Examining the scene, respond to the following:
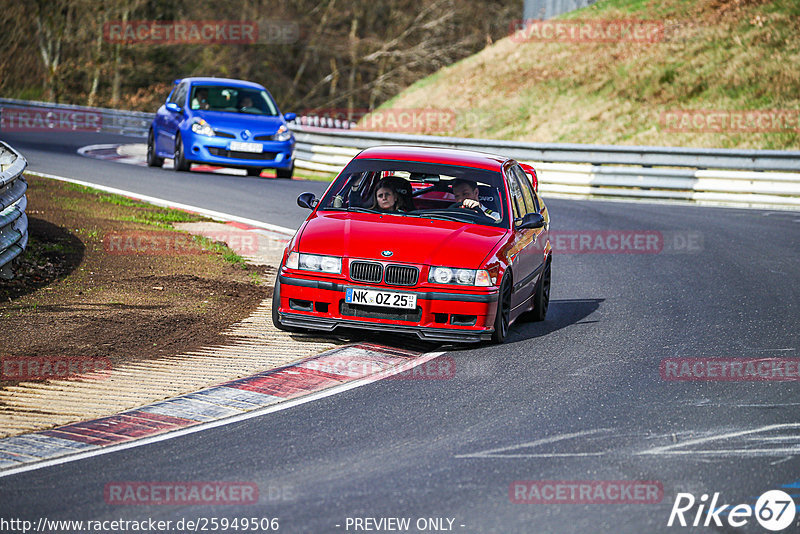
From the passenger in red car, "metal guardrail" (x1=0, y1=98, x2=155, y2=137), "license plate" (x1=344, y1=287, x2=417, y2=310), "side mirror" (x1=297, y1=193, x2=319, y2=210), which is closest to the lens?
"license plate" (x1=344, y1=287, x2=417, y2=310)

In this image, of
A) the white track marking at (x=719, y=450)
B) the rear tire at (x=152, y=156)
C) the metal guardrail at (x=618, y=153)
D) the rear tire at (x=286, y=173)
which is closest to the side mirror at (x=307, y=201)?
the white track marking at (x=719, y=450)

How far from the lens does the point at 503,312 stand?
9.30m

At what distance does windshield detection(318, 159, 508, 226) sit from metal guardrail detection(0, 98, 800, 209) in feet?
42.1

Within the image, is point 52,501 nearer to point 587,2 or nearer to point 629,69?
point 629,69

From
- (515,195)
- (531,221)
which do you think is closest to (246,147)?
(515,195)

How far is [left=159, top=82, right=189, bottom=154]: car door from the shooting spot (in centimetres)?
2202

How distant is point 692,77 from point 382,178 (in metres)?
22.4

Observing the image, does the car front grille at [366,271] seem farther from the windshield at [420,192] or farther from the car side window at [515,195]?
the car side window at [515,195]

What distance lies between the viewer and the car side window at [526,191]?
35.7ft

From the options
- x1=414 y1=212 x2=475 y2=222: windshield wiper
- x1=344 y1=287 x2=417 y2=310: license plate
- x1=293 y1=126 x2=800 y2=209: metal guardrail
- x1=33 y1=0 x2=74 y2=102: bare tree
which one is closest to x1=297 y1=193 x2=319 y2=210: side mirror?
x1=414 y1=212 x2=475 y2=222: windshield wiper

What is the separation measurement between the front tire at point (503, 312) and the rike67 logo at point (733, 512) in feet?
11.9

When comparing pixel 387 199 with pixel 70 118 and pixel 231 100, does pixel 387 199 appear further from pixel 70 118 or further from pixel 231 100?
pixel 70 118

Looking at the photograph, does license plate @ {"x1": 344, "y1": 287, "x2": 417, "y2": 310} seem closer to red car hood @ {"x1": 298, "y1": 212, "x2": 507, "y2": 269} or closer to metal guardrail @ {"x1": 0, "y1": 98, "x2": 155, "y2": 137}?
red car hood @ {"x1": 298, "y1": 212, "x2": 507, "y2": 269}

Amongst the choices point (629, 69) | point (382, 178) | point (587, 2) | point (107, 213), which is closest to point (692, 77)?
point (629, 69)
